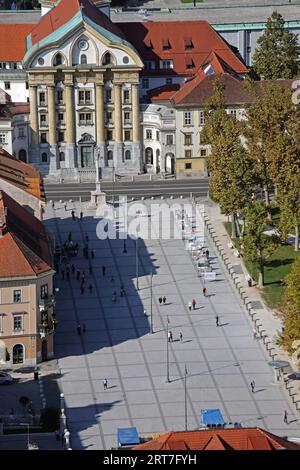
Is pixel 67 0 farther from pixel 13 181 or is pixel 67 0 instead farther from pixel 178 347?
pixel 178 347

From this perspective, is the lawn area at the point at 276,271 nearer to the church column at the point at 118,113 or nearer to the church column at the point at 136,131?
the church column at the point at 136,131

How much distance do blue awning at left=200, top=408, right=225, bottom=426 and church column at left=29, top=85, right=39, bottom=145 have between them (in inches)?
3523

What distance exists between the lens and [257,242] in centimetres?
14962

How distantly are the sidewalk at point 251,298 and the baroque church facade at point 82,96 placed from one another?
21.8 meters

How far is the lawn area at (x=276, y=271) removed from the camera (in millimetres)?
147125

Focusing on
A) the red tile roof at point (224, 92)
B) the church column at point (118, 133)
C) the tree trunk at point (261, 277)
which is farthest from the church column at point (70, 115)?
the tree trunk at point (261, 277)

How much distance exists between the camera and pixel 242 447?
302ft

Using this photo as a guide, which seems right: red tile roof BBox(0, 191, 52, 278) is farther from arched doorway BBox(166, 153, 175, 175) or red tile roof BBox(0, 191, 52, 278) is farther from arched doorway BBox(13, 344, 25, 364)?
arched doorway BBox(166, 153, 175, 175)

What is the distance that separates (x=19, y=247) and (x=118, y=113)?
2698 inches

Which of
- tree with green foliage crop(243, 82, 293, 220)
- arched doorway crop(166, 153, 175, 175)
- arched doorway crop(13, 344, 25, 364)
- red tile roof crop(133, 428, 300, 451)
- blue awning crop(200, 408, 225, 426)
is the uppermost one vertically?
tree with green foliage crop(243, 82, 293, 220)

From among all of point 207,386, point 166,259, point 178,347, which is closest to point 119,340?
point 178,347

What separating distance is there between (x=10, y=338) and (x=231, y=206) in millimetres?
41545


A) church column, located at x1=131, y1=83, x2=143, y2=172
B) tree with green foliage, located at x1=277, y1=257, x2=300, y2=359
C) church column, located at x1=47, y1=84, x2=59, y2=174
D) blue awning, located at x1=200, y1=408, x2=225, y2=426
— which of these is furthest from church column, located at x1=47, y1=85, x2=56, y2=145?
blue awning, located at x1=200, y1=408, x2=225, y2=426

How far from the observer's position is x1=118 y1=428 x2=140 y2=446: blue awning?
343 feet
